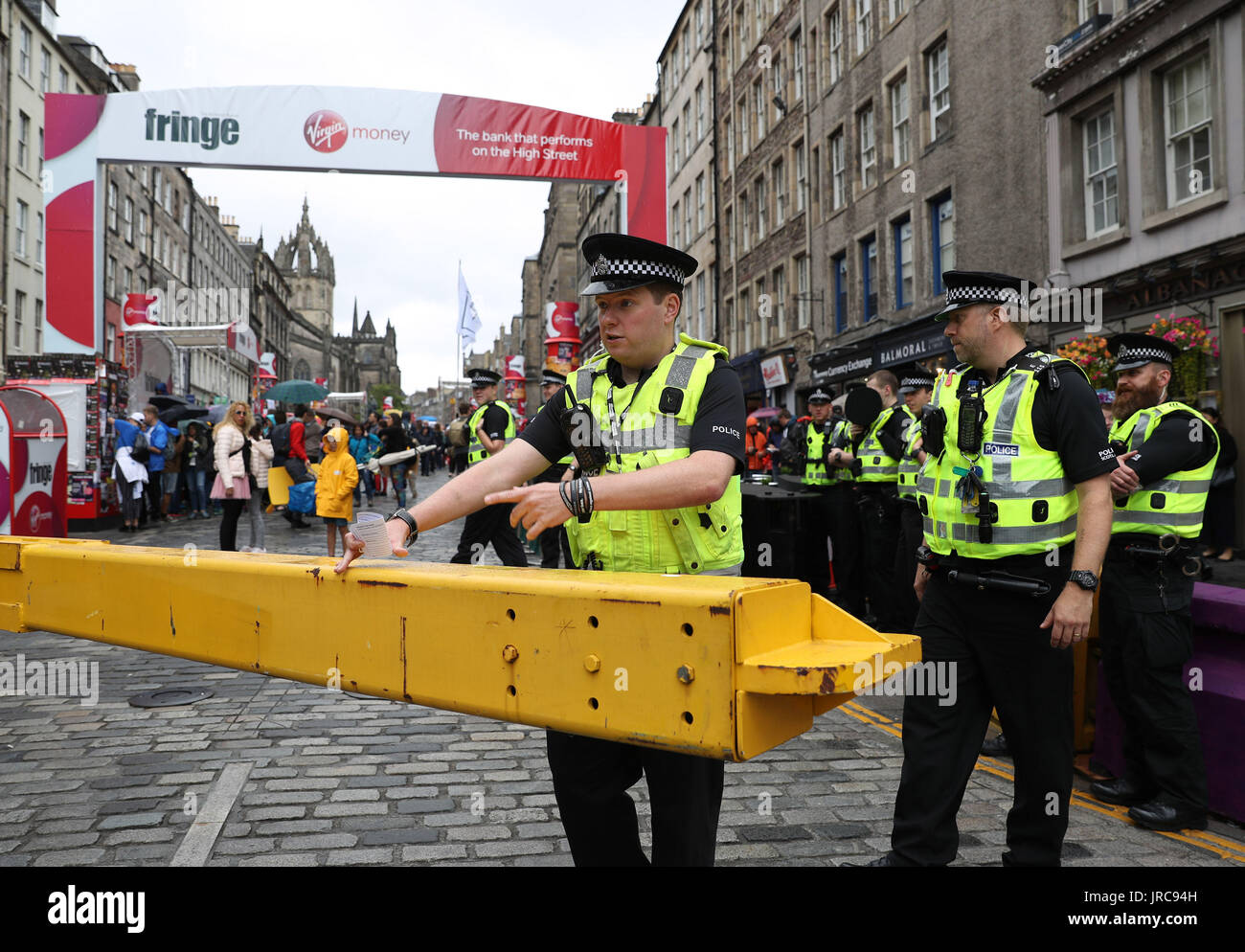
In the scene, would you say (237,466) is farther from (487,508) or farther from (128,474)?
(128,474)

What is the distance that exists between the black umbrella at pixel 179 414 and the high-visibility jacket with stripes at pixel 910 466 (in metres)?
16.0

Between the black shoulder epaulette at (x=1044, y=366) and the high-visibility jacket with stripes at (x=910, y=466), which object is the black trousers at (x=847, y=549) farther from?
the black shoulder epaulette at (x=1044, y=366)

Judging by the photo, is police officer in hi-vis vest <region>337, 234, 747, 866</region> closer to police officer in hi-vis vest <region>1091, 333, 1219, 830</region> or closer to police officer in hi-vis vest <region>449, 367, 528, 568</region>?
police officer in hi-vis vest <region>1091, 333, 1219, 830</region>

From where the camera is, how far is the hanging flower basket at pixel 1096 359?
11148 mm

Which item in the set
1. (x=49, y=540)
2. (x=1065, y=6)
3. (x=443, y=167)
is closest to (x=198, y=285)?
(x=443, y=167)

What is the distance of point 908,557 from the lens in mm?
6801

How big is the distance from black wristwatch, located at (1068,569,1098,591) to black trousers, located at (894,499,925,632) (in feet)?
11.4

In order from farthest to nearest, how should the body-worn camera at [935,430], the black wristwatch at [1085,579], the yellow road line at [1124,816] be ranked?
the yellow road line at [1124,816], the body-worn camera at [935,430], the black wristwatch at [1085,579]

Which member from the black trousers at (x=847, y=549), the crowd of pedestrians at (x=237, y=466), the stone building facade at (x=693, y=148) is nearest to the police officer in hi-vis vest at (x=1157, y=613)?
the black trousers at (x=847, y=549)

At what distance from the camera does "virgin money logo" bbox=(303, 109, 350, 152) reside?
55.1 feet

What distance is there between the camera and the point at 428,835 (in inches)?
149

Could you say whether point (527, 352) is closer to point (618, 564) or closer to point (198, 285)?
point (198, 285)

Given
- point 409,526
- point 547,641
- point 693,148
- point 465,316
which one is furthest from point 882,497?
point 693,148

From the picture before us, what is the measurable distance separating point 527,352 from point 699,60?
176 feet
